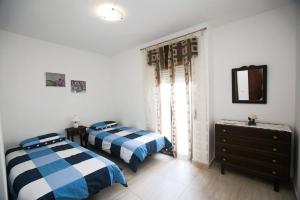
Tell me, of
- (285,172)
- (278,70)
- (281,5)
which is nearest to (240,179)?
(285,172)

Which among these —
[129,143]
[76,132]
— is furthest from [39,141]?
[129,143]

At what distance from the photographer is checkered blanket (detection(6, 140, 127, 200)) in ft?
4.84

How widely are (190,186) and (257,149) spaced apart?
1091 millimetres

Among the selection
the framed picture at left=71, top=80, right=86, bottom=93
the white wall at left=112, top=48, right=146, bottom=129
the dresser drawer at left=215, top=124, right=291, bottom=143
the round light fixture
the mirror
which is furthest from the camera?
the white wall at left=112, top=48, right=146, bottom=129

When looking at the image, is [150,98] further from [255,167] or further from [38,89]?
[38,89]

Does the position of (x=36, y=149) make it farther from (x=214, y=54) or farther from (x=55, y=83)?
(x=214, y=54)

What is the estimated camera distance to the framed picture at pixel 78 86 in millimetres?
3555

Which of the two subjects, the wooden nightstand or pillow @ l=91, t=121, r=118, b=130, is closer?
the wooden nightstand

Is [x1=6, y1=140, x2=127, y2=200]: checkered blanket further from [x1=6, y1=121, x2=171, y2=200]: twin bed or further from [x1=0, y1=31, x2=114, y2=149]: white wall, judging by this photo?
[x1=0, y1=31, x2=114, y2=149]: white wall

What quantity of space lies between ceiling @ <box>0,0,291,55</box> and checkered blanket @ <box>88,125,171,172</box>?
2083mm

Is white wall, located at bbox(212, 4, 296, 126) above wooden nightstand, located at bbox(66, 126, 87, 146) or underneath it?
above

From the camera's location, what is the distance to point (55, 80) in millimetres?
3244

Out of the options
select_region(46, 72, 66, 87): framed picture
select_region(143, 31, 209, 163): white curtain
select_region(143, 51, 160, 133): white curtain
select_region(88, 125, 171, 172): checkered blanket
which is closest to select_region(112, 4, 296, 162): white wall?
select_region(143, 31, 209, 163): white curtain

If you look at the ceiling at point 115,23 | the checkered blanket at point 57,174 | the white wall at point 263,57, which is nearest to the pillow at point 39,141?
the checkered blanket at point 57,174
